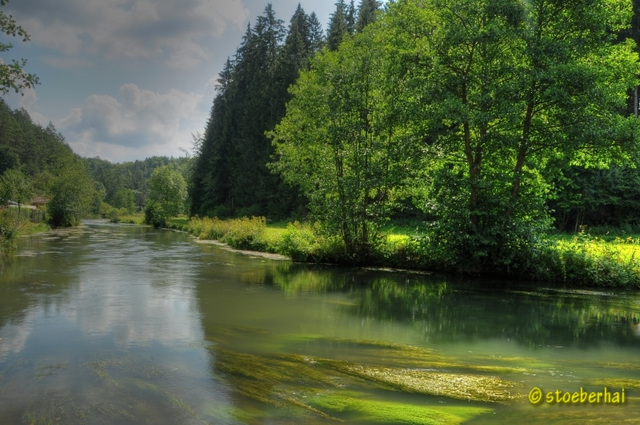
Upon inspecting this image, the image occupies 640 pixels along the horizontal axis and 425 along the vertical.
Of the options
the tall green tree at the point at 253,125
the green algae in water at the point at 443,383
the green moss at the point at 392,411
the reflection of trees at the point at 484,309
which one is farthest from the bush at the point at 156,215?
the green moss at the point at 392,411

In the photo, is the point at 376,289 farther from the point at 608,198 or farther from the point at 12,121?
the point at 12,121

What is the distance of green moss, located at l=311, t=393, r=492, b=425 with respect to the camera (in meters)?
5.16

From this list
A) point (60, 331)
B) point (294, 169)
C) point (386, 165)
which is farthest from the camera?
point (294, 169)

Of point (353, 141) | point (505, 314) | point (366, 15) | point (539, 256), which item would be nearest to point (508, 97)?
point (539, 256)

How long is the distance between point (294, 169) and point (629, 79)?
48.6 ft

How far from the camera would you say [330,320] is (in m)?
10.6

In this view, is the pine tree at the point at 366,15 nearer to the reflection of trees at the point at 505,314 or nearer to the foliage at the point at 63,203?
the reflection of trees at the point at 505,314

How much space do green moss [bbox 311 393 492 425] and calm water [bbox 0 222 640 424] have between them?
0.08ft

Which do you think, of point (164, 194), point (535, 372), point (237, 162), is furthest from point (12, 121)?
point (535, 372)

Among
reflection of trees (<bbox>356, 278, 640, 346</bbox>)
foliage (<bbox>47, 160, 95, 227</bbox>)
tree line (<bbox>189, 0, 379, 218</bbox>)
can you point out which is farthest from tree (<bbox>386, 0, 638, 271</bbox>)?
foliage (<bbox>47, 160, 95, 227</bbox>)

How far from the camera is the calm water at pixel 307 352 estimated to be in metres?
5.50

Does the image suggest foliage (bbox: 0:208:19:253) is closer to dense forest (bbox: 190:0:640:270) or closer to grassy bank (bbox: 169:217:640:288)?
grassy bank (bbox: 169:217:640:288)

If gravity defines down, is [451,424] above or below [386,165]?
below

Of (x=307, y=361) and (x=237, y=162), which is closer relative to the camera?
(x=307, y=361)
